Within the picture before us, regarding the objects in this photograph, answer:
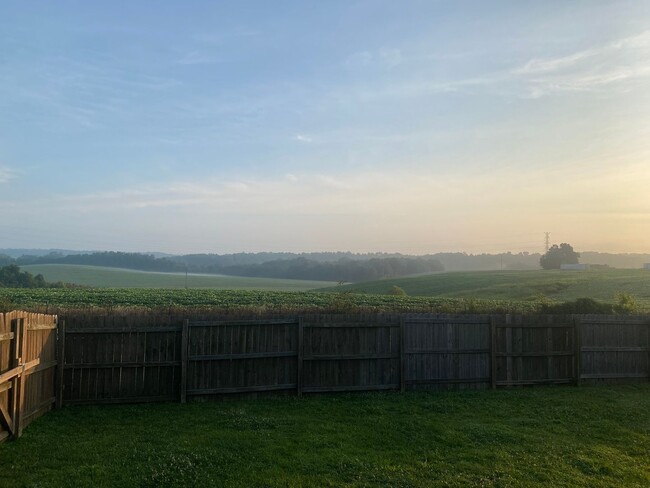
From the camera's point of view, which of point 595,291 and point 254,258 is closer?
point 595,291

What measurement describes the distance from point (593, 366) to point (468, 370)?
3543 millimetres

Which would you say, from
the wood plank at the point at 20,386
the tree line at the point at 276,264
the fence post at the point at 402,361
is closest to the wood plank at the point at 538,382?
the fence post at the point at 402,361

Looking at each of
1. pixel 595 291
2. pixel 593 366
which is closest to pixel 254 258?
pixel 595 291

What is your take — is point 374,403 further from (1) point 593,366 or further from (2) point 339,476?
(1) point 593,366

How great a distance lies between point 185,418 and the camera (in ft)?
31.9

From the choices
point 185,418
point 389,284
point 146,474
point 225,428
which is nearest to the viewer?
point 146,474

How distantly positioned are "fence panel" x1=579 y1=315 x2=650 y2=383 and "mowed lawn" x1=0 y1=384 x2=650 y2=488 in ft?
8.89

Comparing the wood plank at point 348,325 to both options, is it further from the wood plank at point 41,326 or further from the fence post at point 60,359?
the wood plank at point 41,326

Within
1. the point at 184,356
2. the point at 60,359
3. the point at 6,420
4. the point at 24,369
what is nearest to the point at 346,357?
the point at 184,356

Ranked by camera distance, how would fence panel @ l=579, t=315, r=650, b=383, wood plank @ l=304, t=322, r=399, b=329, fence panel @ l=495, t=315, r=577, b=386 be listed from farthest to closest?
fence panel @ l=579, t=315, r=650, b=383 < fence panel @ l=495, t=315, r=577, b=386 < wood plank @ l=304, t=322, r=399, b=329

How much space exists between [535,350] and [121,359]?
957 cm

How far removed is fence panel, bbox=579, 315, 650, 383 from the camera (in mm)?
14320

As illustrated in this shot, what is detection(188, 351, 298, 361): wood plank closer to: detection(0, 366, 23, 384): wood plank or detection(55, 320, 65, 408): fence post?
detection(55, 320, 65, 408): fence post

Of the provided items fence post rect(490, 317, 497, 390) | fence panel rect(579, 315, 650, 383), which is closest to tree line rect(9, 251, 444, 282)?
fence panel rect(579, 315, 650, 383)
